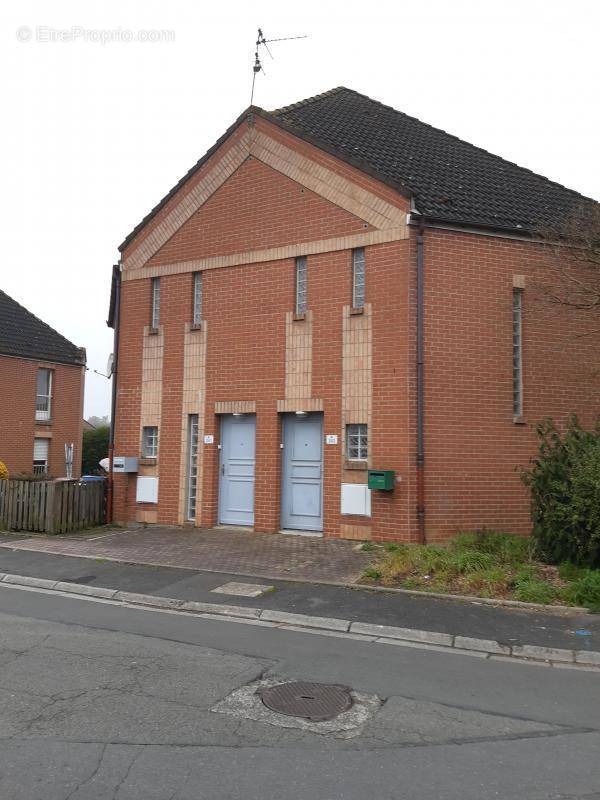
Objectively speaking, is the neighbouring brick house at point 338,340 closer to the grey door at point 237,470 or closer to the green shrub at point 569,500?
the grey door at point 237,470

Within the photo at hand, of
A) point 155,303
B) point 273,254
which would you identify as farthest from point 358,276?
point 155,303

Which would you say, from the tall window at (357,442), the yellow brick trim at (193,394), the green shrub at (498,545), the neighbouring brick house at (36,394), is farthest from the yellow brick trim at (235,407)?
the neighbouring brick house at (36,394)

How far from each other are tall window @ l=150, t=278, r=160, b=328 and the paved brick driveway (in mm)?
4501

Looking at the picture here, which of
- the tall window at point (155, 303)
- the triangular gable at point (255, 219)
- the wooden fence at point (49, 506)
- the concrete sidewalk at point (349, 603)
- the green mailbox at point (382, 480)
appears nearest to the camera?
the concrete sidewalk at point (349, 603)

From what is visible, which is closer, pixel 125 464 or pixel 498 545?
pixel 498 545

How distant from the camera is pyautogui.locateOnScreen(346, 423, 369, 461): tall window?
12.2 m

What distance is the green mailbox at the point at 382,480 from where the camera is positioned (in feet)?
37.1

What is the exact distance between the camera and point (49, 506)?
13867 mm

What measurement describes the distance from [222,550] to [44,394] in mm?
19879

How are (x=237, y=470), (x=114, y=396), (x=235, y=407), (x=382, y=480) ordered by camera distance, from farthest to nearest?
(x=114, y=396)
(x=237, y=470)
(x=235, y=407)
(x=382, y=480)

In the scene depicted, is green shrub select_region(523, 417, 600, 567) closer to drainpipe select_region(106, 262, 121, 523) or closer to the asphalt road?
the asphalt road

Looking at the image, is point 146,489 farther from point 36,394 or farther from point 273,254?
point 36,394

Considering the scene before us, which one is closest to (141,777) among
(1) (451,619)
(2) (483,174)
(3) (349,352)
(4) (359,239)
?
(1) (451,619)

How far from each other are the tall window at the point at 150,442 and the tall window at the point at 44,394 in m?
15.5
